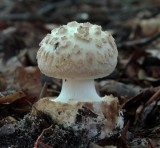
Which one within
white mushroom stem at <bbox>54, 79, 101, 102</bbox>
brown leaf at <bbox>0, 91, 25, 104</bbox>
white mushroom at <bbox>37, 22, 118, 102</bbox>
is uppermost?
white mushroom at <bbox>37, 22, 118, 102</bbox>

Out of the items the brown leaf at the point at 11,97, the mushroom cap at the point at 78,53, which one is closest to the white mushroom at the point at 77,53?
the mushroom cap at the point at 78,53

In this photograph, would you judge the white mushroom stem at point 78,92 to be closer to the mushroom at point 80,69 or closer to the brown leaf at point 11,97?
the mushroom at point 80,69

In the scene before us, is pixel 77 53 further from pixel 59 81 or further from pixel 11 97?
pixel 59 81

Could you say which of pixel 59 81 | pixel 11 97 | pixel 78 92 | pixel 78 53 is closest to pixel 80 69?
pixel 78 53

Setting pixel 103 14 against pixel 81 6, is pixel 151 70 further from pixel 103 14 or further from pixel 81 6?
pixel 81 6

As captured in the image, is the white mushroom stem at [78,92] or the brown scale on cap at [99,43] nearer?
the brown scale on cap at [99,43]

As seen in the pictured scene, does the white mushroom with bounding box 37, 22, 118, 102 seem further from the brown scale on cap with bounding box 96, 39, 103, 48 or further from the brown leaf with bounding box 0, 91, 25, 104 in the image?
the brown leaf with bounding box 0, 91, 25, 104

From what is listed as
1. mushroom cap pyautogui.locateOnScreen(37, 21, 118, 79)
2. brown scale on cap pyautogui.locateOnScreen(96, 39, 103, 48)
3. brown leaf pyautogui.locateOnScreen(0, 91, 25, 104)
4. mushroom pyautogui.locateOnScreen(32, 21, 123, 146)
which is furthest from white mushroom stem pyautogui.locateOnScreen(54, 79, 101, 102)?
brown leaf pyautogui.locateOnScreen(0, 91, 25, 104)
